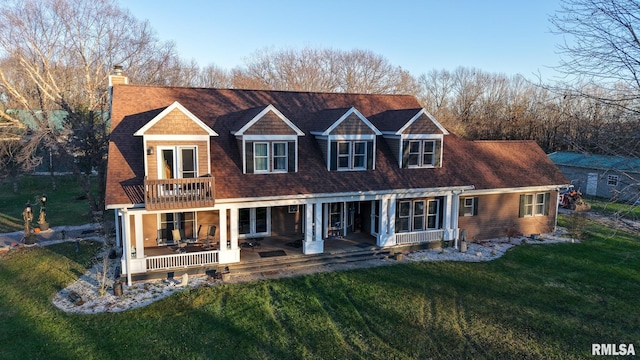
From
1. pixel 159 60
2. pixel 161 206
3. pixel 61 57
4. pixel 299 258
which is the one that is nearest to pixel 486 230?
pixel 299 258

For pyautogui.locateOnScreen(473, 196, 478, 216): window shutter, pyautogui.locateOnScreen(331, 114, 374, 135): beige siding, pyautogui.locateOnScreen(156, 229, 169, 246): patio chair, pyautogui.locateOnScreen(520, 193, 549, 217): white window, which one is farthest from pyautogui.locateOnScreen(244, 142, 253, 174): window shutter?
pyautogui.locateOnScreen(520, 193, 549, 217): white window

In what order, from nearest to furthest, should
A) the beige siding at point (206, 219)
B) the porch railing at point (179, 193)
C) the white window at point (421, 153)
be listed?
the porch railing at point (179, 193) < the beige siding at point (206, 219) < the white window at point (421, 153)

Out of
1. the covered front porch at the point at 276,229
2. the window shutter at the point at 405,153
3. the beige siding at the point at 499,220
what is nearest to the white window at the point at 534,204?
the beige siding at the point at 499,220

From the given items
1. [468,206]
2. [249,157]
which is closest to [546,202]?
[468,206]

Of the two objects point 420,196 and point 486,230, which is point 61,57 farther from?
point 486,230

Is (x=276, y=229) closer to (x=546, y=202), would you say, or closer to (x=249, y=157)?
(x=249, y=157)

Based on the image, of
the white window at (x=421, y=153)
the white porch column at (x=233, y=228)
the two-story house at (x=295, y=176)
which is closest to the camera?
the two-story house at (x=295, y=176)

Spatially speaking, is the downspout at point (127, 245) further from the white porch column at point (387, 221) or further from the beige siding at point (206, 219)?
the white porch column at point (387, 221)
